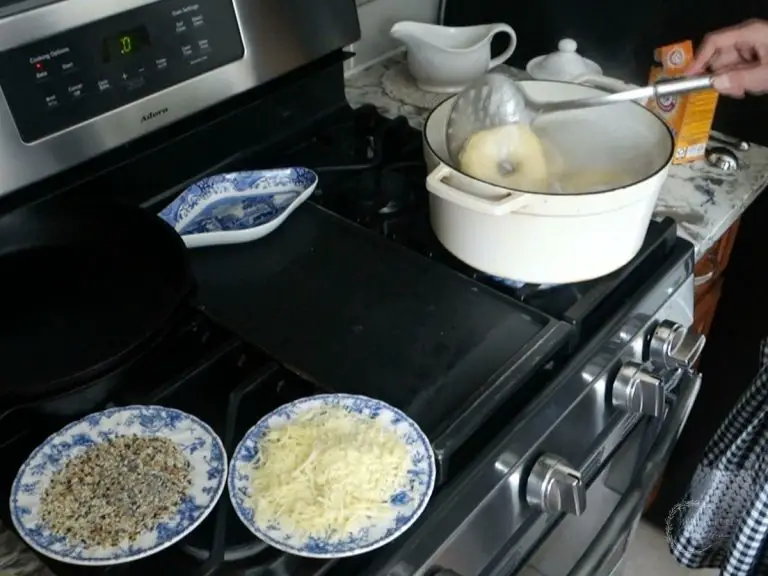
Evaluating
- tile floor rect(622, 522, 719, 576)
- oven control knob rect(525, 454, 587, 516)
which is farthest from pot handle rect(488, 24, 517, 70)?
tile floor rect(622, 522, 719, 576)

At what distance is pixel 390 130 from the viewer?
3.27 ft

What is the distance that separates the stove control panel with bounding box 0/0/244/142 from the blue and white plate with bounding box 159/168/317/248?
10cm

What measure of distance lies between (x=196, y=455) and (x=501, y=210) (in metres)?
0.31

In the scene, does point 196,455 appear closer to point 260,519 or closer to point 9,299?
point 260,519

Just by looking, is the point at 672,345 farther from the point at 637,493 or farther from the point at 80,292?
the point at 80,292

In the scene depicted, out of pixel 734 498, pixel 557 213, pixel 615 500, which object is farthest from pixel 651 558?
pixel 557 213

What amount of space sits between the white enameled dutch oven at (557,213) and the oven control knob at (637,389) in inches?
3.8

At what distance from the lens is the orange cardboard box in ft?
3.21

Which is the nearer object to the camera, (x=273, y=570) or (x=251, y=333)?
(x=273, y=570)

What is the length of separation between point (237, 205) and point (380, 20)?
0.49 metres

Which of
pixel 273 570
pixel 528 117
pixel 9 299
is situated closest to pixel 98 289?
Answer: pixel 9 299

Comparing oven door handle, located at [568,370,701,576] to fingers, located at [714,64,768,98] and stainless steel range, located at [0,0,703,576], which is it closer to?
stainless steel range, located at [0,0,703,576]

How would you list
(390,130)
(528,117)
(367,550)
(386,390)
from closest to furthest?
(367,550), (386,390), (528,117), (390,130)

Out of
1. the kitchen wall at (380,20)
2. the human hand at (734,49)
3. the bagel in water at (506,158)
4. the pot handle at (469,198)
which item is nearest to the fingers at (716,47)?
the human hand at (734,49)
